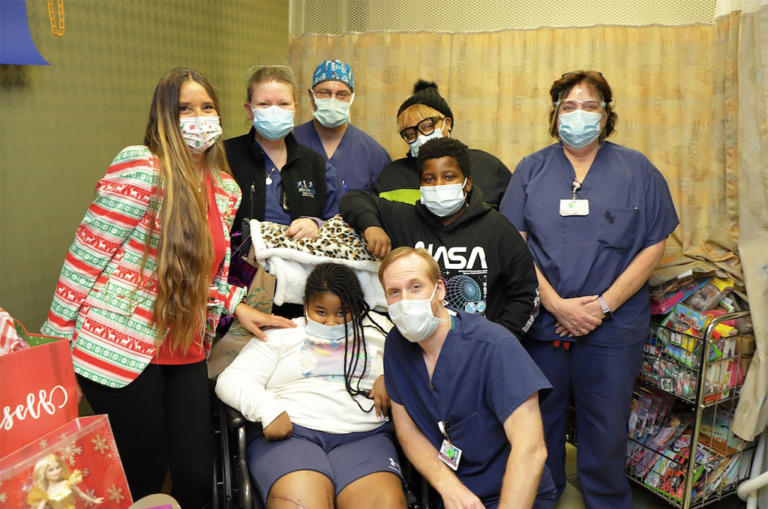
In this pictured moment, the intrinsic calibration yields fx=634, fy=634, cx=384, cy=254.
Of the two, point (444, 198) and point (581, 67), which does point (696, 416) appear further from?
point (581, 67)

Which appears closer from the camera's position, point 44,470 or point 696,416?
point 44,470

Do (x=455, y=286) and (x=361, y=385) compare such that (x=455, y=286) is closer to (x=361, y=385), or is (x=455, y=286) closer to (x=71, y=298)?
(x=361, y=385)

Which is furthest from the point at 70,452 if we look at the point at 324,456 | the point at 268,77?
the point at 268,77

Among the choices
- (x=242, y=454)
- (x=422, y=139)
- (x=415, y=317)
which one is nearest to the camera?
(x=415, y=317)

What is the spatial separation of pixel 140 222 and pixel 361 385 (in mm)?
896

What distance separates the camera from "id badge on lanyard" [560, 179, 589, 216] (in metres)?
2.40

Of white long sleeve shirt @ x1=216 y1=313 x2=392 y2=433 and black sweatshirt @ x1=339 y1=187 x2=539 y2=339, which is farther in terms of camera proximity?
A: black sweatshirt @ x1=339 y1=187 x2=539 y2=339

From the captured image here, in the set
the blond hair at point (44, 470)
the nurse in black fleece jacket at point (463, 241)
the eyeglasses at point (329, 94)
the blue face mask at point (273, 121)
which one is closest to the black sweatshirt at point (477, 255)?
the nurse in black fleece jacket at point (463, 241)

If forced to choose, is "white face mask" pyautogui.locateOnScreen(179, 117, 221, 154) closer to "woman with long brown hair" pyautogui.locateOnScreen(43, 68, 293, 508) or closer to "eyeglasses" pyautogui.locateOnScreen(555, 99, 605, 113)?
"woman with long brown hair" pyautogui.locateOnScreen(43, 68, 293, 508)

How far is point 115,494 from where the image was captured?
49.2 inches

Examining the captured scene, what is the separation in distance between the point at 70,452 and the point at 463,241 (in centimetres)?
140

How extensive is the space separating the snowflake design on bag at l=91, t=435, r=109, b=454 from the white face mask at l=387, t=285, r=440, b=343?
33.0 inches

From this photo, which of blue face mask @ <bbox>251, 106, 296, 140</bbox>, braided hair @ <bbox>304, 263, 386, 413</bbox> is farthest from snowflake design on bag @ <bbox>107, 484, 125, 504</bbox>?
blue face mask @ <bbox>251, 106, 296, 140</bbox>

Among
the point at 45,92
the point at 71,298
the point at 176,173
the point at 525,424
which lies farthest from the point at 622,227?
the point at 45,92
